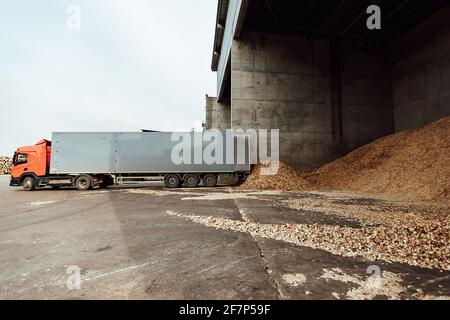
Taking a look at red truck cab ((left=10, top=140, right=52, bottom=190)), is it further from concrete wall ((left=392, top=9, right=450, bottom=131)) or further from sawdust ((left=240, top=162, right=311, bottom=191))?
concrete wall ((left=392, top=9, right=450, bottom=131))

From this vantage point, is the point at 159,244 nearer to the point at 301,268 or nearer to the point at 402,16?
the point at 301,268

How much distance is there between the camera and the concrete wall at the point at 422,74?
677 inches

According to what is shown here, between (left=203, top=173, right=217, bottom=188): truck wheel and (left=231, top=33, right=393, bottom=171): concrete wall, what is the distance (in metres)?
4.48

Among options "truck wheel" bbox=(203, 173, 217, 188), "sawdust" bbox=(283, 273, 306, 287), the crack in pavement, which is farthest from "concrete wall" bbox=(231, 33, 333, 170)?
"sawdust" bbox=(283, 273, 306, 287)

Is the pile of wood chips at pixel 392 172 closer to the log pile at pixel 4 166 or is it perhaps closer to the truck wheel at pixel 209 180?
the truck wheel at pixel 209 180

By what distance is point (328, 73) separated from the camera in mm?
20547

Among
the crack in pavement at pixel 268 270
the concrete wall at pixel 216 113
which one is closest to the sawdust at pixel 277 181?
the crack in pavement at pixel 268 270

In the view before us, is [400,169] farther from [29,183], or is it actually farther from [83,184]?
[29,183]

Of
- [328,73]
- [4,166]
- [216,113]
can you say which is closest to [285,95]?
[328,73]

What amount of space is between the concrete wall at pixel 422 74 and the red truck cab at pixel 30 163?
26.0 m

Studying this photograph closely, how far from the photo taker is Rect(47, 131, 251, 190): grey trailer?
16.7 meters
